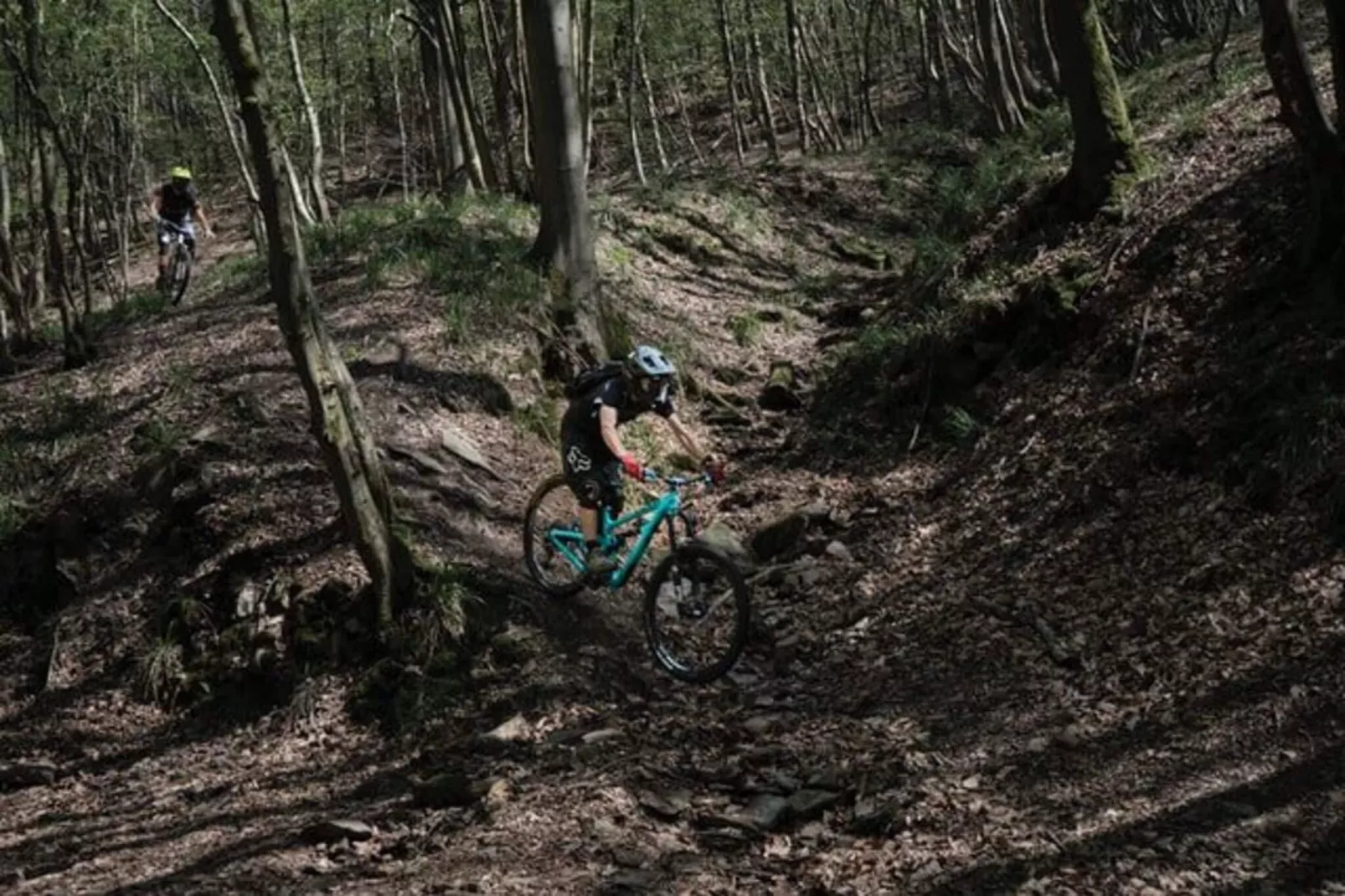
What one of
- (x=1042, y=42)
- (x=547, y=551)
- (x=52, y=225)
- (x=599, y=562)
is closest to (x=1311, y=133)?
(x=599, y=562)

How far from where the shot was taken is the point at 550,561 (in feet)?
26.5

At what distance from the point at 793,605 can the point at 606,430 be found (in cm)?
197

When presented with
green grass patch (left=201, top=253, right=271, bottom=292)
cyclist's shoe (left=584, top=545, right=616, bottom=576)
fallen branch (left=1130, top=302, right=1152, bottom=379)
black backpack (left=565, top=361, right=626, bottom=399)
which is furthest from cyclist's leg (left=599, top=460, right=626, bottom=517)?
green grass patch (left=201, top=253, right=271, bottom=292)

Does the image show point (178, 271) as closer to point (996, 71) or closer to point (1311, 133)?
point (1311, 133)

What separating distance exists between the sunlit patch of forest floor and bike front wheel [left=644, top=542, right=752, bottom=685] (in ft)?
0.75

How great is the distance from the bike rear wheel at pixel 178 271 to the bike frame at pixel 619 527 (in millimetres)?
8879

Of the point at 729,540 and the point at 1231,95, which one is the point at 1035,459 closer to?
the point at 729,540

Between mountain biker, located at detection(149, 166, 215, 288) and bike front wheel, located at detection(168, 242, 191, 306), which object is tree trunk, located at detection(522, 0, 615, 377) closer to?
mountain biker, located at detection(149, 166, 215, 288)

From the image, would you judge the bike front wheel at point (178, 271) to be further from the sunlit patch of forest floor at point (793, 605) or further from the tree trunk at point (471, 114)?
the tree trunk at point (471, 114)

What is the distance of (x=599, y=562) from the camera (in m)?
7.51

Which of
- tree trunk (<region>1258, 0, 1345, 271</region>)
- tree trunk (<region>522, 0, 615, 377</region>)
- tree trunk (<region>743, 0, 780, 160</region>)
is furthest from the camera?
tree trunk (<region>743, 0, 780, 160</region>)

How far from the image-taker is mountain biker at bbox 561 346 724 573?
708cm

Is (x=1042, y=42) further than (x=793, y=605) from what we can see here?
Yes

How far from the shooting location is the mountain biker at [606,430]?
23.2 ft
